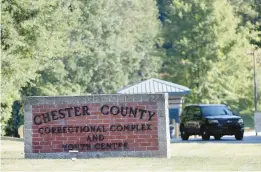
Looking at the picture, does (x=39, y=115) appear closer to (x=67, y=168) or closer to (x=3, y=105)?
(x=67, y=168)

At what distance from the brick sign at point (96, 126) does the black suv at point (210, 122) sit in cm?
1537

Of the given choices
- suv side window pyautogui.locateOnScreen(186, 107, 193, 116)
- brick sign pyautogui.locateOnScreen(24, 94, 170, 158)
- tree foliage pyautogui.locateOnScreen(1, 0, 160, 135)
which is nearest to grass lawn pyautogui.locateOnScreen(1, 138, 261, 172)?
brick sign pyautogui.locateOnScreen(24, 94, 170, 158)

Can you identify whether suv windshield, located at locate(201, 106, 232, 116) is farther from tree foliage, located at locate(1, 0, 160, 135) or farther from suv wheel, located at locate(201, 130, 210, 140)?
tree foliage, located at locate(1, 0, 160, 135)

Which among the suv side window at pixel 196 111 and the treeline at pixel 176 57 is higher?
the treeline at pixel 176 57

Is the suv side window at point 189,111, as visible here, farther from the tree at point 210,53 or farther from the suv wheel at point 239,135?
the tree at point 210,53

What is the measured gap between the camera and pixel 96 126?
27.8 metres

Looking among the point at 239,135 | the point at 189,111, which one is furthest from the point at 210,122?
the point at 189,111

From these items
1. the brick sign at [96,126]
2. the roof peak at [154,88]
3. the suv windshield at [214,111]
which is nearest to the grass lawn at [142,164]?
the brick sign at [96,126]

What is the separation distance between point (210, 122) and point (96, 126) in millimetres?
15768

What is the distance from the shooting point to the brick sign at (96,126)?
2731 cm

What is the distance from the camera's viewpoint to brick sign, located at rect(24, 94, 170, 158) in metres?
27.3

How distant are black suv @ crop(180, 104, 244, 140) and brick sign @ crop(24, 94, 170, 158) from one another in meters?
15.4

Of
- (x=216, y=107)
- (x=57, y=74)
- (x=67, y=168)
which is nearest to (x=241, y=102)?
(x=57, y=74)

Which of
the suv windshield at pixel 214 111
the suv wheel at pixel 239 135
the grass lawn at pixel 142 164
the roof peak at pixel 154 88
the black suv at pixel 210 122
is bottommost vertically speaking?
the grass lawn at pixel 142 164
